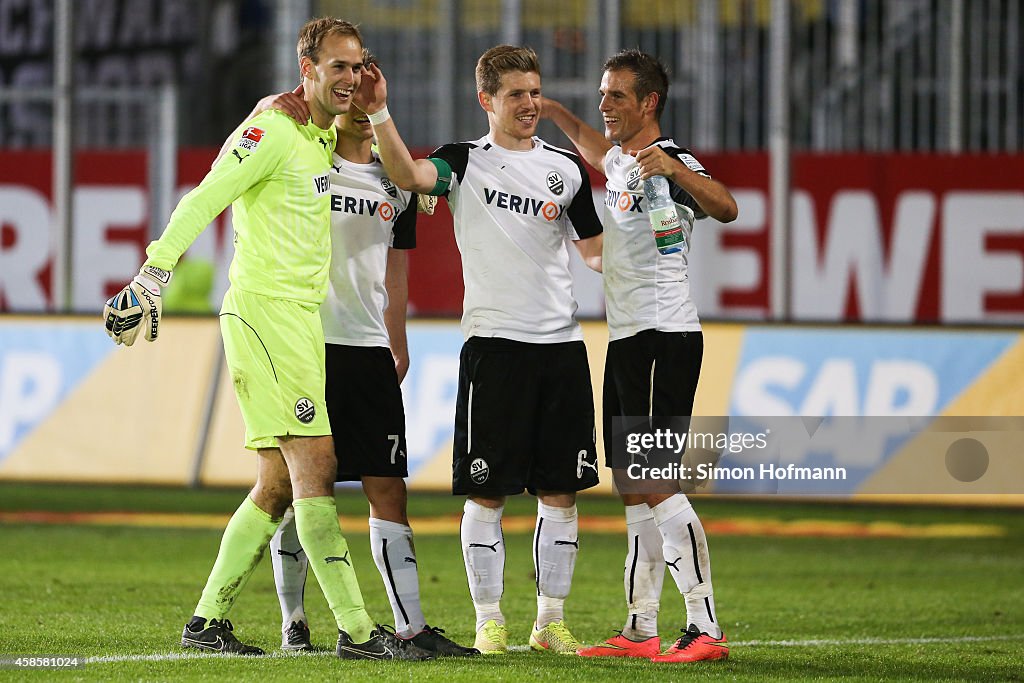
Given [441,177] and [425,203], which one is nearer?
[441,177]

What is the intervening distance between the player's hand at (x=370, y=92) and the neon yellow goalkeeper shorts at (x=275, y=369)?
711 mm

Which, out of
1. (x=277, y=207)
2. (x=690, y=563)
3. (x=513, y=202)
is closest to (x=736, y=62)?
(x=513, y=202)

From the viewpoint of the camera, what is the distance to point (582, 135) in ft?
21.0

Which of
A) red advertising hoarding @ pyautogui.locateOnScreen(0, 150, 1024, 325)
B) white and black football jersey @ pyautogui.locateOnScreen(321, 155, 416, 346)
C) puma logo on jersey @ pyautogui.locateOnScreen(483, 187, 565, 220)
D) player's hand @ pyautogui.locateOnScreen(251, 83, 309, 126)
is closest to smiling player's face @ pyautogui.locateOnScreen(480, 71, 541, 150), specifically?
puma logo on jersey @ pyautogui.locateOnScreen(483, 187, 565, 220)

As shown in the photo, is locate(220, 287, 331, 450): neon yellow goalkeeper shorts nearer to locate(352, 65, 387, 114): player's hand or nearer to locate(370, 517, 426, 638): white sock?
locate(370, 517, 426, 638): white sock

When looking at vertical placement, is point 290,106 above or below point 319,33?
below

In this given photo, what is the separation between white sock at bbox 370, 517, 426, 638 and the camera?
5.66m

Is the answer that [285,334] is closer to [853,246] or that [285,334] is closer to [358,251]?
[358,251]

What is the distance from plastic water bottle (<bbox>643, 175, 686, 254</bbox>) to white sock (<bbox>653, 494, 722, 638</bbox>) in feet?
3.00

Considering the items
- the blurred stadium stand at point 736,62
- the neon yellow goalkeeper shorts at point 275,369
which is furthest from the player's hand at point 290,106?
the blurred stadium stand at point 736,62

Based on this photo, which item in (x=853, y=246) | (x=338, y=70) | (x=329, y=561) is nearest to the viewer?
(x=329, y=561)

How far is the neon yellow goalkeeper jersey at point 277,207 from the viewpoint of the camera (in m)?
5.36

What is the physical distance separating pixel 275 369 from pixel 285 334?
0.39 ft

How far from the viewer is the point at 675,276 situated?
19.3 ft
